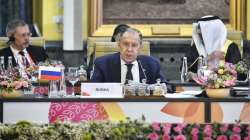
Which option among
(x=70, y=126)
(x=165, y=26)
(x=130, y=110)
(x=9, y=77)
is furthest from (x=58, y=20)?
(x=70, y=126)

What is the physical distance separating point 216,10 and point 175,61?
874 millimetres

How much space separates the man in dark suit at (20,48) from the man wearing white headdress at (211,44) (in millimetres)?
1671

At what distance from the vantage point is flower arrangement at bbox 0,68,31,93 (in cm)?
498

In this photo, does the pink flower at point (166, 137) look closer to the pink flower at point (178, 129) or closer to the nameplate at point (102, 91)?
the pink flower at point (178, 129)

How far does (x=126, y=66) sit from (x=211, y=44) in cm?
227

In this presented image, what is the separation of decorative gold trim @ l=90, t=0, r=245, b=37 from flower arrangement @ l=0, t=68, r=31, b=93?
13.6ft

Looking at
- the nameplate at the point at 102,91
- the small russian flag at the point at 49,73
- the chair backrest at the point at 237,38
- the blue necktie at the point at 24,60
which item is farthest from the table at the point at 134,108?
the chair backrest at the point at 237,38

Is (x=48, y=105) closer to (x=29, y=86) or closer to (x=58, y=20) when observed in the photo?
(x=29, y=86)

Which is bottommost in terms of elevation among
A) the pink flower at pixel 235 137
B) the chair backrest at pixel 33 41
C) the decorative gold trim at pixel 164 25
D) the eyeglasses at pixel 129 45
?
the pink flower at pixel 235 137

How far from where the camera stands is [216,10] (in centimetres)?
970

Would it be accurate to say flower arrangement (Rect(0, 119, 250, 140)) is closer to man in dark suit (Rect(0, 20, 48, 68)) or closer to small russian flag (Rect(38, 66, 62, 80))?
small russian flag (Rect(38, 66, 62, 80))

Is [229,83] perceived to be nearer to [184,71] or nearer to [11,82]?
[11,82]

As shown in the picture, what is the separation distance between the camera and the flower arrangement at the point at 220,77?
16.4 feet

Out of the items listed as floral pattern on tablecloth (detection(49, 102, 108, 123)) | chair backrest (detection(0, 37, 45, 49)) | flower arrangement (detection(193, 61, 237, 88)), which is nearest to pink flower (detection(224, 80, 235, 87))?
flower arrangement (detection(193, 61, 237, 88))
